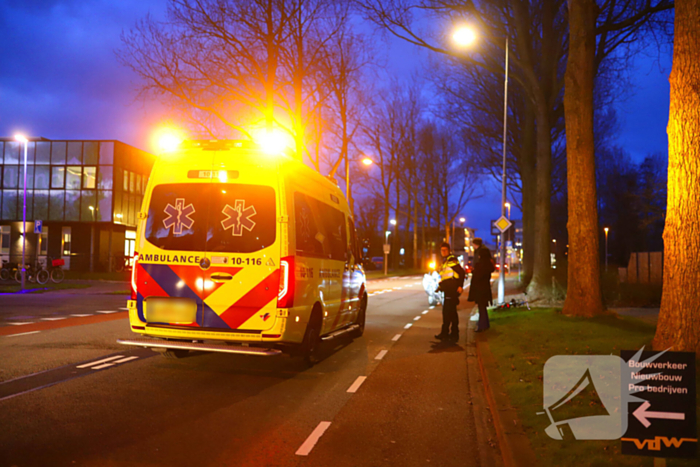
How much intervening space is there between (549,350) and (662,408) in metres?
6.01

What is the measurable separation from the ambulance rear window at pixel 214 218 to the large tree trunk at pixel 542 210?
1519 centimetres

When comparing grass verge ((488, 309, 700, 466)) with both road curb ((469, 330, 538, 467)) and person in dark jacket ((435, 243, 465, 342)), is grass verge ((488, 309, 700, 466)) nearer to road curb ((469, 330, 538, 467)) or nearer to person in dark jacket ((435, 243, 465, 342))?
road curb ((469, 330, 538, 467))

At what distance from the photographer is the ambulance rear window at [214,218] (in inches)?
293

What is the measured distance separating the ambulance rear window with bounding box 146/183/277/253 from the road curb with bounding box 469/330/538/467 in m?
3.24

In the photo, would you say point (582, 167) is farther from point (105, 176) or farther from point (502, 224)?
point (105, 176)

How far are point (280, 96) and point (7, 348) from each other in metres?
19.6

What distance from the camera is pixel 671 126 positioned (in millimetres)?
7668

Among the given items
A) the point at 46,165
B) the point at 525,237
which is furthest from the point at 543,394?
A: the point at 46,165

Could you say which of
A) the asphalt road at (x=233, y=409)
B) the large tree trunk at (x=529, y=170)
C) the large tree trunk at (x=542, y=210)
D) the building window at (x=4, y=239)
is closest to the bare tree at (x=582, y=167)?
the asphalt road at (x=233, y=409)

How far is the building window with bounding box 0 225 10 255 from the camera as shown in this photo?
4428 centimetres

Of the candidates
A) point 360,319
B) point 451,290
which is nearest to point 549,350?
point 451,290

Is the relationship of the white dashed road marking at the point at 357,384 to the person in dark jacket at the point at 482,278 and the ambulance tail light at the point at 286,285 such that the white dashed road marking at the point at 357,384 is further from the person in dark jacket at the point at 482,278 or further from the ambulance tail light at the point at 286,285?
the person in dark jacket at the point at 482,278

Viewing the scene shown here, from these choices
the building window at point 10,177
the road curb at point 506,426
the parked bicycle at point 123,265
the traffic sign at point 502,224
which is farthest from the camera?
the building window at point 10,177

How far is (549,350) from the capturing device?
9.55 meters
